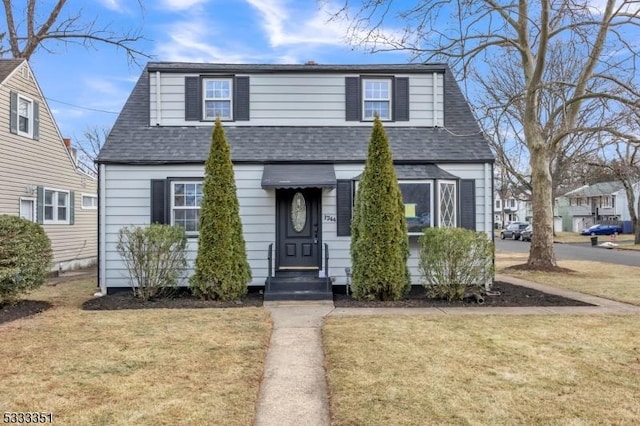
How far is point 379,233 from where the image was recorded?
8.69 meters

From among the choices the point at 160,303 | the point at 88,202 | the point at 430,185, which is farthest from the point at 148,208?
the point at 88,202

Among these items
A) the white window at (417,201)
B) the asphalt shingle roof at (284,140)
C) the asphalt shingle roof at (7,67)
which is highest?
the asphalt shingle roof at (7,67)

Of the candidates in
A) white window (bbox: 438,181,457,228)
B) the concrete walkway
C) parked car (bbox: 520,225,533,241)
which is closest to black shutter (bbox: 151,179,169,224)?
the concrete walkway

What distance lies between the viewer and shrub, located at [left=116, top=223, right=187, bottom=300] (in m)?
8.80

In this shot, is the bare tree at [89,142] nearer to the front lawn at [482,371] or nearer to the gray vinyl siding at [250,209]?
the gray vinyl siding at [250,209]

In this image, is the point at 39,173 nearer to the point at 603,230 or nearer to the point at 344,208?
the point at 344,208

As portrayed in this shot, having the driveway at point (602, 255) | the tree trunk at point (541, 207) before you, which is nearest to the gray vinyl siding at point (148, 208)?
the tree trunk at point (541, 207)

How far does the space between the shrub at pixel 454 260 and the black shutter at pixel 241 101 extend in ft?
17.0

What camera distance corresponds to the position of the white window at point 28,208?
45.9ft

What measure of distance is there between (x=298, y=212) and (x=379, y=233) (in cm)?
234

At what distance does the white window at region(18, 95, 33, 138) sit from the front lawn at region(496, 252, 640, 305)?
15556 millimetres

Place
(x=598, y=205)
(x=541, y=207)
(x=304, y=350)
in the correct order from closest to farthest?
(x=304, y=350) → (x=541, y=207) → (x=598, y=205)

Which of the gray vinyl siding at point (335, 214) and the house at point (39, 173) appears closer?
the gray vinyl siding at point (335, 214)

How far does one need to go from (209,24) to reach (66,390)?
1175 centimetres
